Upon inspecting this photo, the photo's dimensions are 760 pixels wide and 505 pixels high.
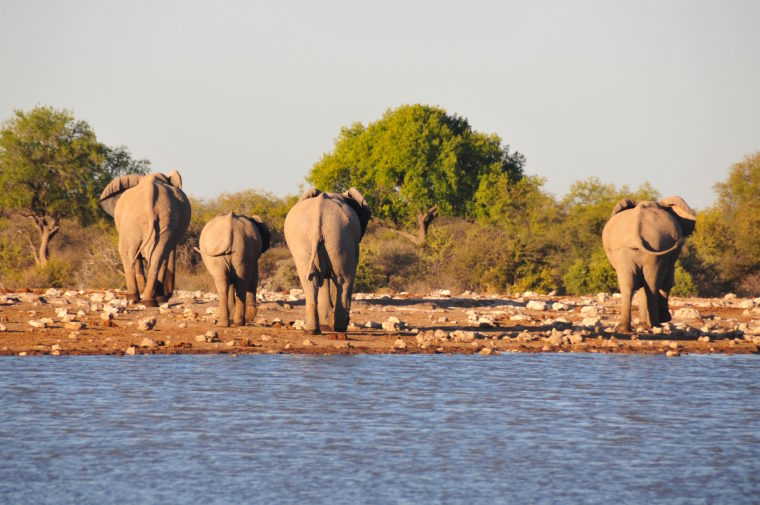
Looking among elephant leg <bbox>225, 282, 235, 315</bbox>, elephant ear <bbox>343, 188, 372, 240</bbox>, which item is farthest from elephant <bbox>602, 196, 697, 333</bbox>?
elephant leg <bbox>225, 282, 235, 315</bbox>

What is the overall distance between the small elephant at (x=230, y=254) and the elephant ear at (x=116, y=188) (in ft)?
14.7

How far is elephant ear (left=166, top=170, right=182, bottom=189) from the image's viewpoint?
73.5 ft

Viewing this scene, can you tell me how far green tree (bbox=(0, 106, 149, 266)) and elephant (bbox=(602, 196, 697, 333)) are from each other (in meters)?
22.8

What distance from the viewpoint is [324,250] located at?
1636 centimetres

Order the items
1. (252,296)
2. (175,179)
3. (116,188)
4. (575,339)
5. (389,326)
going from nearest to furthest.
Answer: (575,339) → (389,326) → (252,296) → (116,188) → (175,179)

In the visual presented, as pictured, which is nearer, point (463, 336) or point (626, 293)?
point (463, 336)

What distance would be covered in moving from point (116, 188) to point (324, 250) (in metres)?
7.09

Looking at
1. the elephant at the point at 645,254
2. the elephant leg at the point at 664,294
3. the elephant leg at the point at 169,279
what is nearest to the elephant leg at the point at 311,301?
the elephant at the point at 645,254

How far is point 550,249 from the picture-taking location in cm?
3531

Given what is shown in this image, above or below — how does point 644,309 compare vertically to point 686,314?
above

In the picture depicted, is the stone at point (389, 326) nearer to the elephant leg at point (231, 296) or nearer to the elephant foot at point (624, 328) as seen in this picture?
the elephant leg at point (231, 296)

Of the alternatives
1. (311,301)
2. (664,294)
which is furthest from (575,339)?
(311,301)

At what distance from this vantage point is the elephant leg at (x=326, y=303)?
17.0 metres

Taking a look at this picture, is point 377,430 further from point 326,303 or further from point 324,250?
point 326,303
